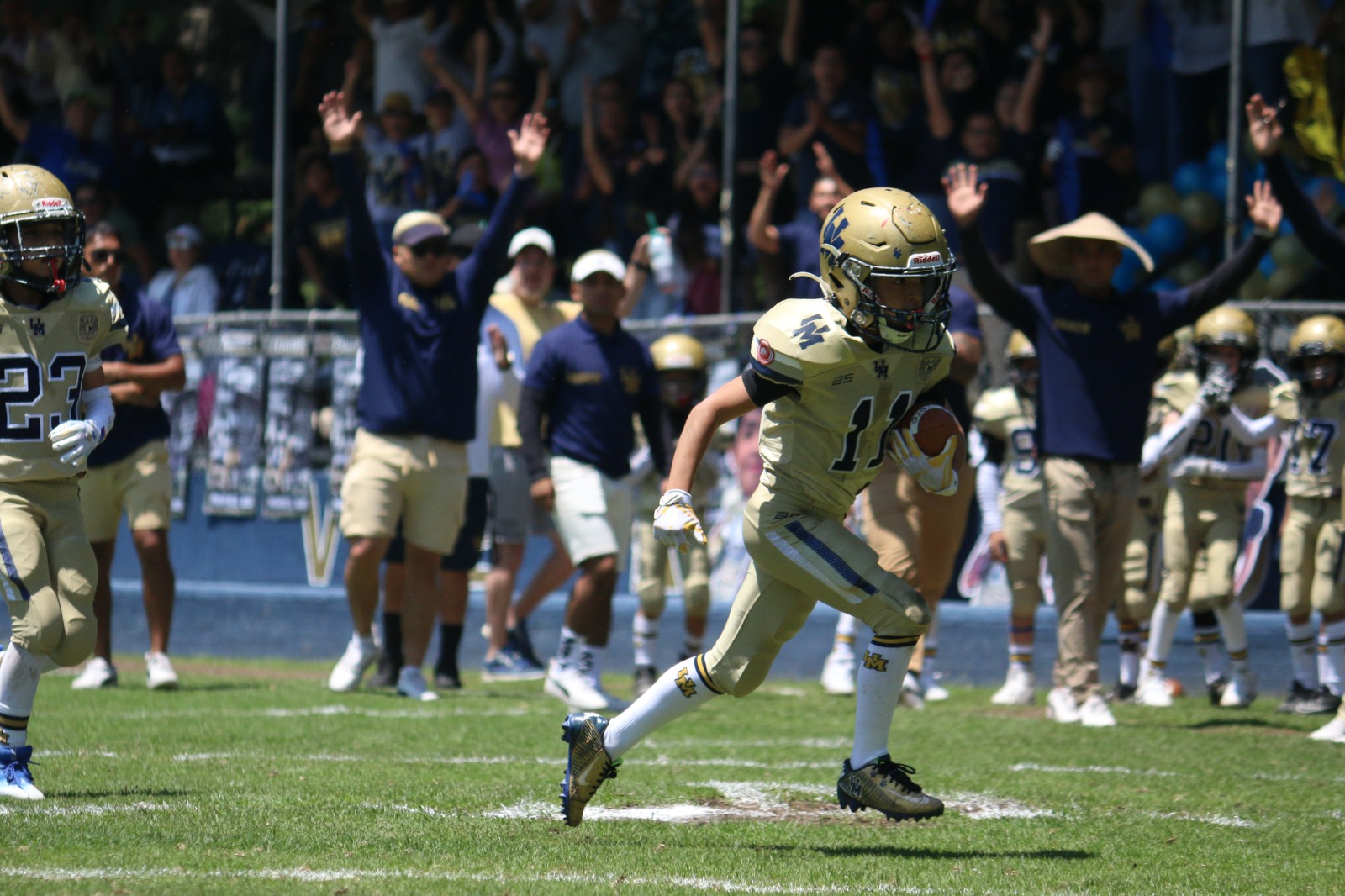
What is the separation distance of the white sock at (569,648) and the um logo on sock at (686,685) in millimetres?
3088

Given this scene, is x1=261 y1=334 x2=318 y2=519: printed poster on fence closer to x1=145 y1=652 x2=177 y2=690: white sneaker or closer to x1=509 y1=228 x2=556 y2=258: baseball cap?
x1=509 y1=228 x2=556 y2=258: baseball cap

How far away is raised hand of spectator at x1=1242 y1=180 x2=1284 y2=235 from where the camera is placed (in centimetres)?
782

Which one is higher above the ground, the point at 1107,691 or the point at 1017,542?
the point at 1017,542

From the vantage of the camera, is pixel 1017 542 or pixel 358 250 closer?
pixel 358 250

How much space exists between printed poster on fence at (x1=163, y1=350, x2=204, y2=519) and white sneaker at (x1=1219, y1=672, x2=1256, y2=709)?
23.7 ft

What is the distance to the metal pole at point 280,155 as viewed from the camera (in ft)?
40.0

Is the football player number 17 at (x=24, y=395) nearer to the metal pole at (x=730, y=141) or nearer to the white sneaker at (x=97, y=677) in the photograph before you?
the white sneaker at (x=97, y=677)

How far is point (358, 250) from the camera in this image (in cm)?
863

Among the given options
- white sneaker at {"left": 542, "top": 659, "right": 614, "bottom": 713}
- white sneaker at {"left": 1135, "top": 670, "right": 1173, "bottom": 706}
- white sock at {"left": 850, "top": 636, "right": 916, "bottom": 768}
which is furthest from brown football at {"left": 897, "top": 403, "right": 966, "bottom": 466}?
white sneaker at {"left": 1135, "top": 670, "right": 1173, "bottom": 706}

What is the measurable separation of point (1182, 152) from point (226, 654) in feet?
24.5

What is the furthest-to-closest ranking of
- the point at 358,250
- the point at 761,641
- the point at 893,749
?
the point at 358,250, the point at 893,749, the point at 761,641

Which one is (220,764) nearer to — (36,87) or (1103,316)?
(1103,316)

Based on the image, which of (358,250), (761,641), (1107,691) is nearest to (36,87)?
(358,250)

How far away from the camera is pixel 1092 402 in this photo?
7906 mm
